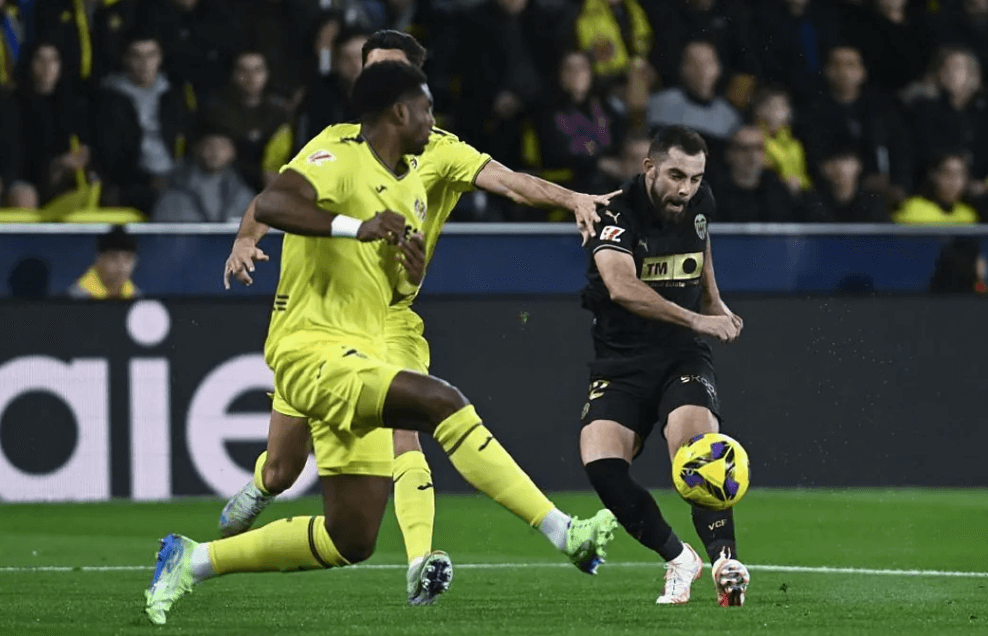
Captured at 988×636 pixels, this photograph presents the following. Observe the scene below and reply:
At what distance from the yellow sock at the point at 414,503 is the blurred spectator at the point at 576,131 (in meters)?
6.27

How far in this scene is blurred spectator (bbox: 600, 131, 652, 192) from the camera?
13930 millimetres

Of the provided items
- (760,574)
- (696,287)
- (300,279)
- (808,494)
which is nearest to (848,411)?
(808,494)

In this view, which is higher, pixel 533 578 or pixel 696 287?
pixel 696 287

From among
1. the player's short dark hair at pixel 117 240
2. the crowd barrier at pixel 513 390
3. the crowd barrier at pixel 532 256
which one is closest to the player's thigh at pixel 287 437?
the crowd barrier at pixel 513 390

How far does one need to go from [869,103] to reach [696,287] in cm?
741

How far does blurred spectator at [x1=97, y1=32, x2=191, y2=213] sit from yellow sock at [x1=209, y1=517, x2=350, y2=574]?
7.08 meters

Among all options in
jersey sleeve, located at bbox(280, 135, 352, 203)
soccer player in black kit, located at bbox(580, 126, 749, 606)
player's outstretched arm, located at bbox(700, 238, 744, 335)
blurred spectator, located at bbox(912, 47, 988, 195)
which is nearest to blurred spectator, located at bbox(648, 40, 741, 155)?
blurred spectator, located at bbox(912, 47, 988, 195)

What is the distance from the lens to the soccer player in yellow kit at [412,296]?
7.69 m

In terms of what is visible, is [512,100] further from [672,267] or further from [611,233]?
[611,233]

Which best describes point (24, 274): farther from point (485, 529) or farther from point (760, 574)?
point (760, 574)

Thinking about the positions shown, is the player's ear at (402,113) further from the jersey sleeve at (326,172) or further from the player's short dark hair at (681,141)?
the player's short dark hair at (681,141)

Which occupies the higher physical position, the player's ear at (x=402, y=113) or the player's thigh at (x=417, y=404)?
the player's ear at (x=402, y=113)

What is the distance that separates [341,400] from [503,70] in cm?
820

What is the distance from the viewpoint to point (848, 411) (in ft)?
43.0
